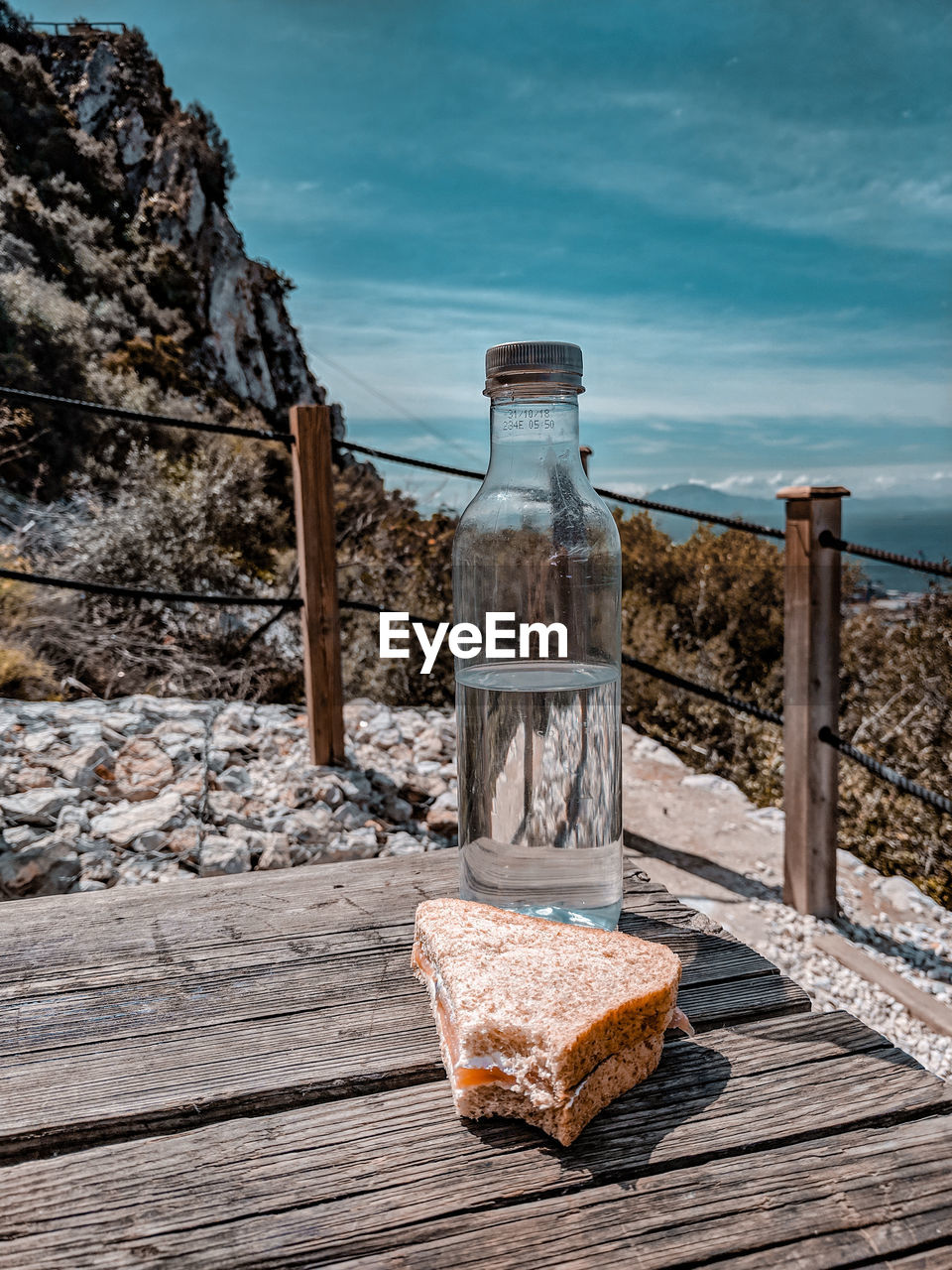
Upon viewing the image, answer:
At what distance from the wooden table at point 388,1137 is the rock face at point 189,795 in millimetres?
1729

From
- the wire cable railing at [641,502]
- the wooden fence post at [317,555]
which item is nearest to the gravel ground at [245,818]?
the wooden fence post at [317,555]

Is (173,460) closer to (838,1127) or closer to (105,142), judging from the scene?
(838,1127)

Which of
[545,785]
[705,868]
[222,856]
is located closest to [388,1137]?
[545,785]

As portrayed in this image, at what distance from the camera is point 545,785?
873 mm

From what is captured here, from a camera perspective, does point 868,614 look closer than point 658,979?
No

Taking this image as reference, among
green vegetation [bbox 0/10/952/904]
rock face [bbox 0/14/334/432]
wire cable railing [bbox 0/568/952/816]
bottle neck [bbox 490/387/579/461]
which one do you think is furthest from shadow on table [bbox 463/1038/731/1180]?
rock face [bbox 0/14/334/432]

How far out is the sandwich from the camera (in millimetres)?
567

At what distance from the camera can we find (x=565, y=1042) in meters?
0.56

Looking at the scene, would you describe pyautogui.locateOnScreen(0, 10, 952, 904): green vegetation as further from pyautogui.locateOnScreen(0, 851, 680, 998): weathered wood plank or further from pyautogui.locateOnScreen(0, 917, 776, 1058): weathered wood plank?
pyautogui.locateOnScreen(0, 917, 776, 1058): weathered wood plank

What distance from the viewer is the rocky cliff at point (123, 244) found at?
8594 millimetres

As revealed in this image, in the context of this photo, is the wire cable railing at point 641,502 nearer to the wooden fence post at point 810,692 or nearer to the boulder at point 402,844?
the wooden fence post at point 810,692

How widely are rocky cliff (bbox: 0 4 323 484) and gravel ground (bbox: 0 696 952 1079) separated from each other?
597 cm

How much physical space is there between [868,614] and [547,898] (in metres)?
5.54

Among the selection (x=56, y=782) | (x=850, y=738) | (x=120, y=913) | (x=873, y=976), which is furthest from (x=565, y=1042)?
(x=850, y=738)
